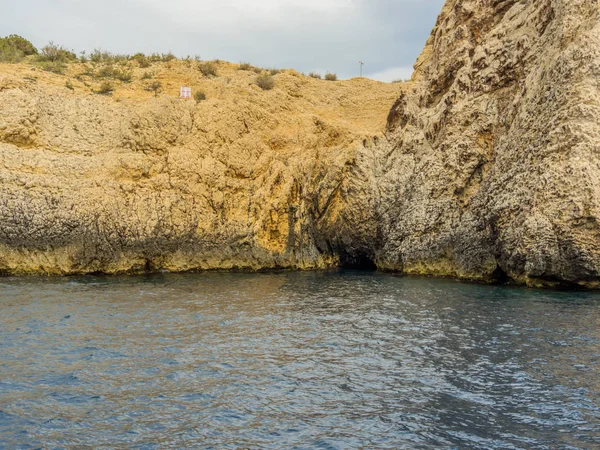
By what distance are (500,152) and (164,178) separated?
13124mm

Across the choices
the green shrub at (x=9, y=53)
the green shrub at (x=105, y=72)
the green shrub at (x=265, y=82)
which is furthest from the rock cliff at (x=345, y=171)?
the green shrub at (x=9, y=53)

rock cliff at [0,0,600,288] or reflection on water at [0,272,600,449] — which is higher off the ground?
rock cliff at [0,0,600,288]

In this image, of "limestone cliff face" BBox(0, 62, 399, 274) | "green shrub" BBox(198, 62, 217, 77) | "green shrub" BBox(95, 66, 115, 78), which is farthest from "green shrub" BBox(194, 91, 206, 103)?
"green shrub" BBox(95, 66, 115, 78)

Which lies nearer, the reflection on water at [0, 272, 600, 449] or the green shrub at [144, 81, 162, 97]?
the reflection on water at [0, 272, 600, 449]

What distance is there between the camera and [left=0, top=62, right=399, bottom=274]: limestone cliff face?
19766mm

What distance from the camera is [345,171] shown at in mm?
24094

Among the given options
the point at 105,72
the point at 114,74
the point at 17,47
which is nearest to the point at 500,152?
the point at 114,74

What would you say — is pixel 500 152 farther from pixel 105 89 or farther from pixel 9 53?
pixel 9 53

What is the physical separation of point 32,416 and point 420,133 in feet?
63.4

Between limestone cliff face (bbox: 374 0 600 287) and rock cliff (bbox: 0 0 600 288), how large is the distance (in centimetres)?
6

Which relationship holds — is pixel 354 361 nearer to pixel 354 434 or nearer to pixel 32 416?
pixel 354 434

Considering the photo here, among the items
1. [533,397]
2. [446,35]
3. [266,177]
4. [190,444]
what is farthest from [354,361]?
[446,35]

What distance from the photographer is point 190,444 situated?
6.12m

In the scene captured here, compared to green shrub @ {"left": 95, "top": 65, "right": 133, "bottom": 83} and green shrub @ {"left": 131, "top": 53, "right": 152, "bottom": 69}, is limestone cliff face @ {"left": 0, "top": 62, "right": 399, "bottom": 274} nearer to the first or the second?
Result: green shrub @ {"left": 95, "top": 65, "right": 133, "bottom": 83}
